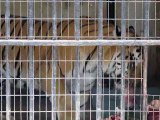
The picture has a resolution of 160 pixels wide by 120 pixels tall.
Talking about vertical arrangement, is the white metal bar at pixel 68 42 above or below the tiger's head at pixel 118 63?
above

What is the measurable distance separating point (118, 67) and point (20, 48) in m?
1.20

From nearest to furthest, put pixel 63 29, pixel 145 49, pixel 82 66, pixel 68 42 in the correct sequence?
pixel 68 42
pixel 145 49
pixel 82 66
pixel 63 29

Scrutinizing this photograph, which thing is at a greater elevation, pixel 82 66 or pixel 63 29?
pixel 63 29

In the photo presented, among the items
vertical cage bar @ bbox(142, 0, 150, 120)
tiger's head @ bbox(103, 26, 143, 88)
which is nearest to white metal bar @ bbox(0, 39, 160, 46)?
vertical cage bar @ bbox(142, 0, 150, 120)

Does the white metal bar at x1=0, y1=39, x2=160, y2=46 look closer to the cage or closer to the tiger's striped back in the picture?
the cage

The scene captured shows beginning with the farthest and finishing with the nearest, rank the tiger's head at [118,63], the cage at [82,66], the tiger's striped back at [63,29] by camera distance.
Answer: the tiger's striped back at [63,29], the tiger's head at [118,63], the cage at [82,66]

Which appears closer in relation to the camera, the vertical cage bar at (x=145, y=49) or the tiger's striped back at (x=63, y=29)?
the vertical cage bar at (x=145, y=49)

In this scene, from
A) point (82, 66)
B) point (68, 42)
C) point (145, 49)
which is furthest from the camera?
point (82, 66)

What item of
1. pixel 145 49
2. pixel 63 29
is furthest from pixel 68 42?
pixel 63 29

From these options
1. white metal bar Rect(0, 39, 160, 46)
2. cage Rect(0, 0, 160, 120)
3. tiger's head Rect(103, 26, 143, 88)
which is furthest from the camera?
tiger's head Rect(103, 26, 143, 88)

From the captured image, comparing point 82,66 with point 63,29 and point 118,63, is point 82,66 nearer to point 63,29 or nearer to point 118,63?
point 118,63

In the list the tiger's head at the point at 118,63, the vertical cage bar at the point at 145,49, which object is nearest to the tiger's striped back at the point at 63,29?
the tiger's head at the point at 118,63

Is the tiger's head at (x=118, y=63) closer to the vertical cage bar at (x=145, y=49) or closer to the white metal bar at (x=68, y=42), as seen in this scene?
the vertical cage bar at (x=145, y=49)

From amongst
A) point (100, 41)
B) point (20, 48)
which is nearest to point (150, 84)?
point (20, 48)
